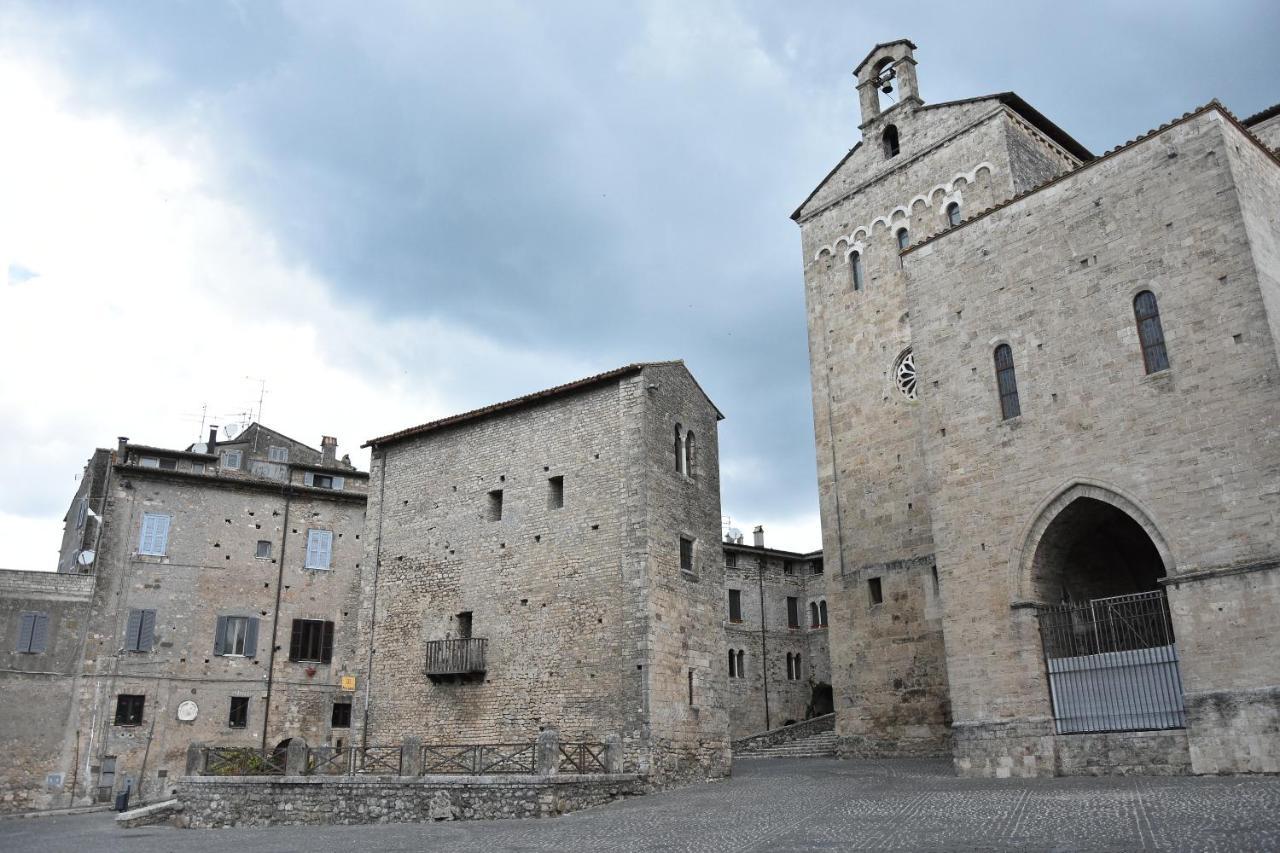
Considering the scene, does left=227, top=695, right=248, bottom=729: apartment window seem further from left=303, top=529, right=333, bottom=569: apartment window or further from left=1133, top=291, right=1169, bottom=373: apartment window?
left=1133, top=291, right=1169, bottom=373: apartment window

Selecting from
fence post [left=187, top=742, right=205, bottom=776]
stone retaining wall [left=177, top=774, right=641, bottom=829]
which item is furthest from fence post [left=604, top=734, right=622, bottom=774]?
fence post [left=187, top=742, right=205, bottom=776]

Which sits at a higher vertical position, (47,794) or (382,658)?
(382,658)

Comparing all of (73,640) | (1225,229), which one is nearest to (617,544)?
(1225,229)

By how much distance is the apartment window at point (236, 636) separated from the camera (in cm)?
2802

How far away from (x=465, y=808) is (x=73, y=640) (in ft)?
49.6

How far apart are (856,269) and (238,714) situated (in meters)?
22.3

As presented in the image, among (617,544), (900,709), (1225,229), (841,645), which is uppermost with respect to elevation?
(1225,229)

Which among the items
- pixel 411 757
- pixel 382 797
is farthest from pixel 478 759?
pixel 382 797

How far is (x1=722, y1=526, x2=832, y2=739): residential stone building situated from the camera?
38.4 m

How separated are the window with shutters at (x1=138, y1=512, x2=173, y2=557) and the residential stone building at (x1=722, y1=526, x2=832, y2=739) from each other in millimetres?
19903

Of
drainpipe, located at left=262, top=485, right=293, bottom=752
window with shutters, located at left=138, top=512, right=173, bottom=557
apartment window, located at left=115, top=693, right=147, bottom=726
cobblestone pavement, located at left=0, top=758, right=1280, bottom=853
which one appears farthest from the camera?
drainpipe, located at left=262, top=485, right=293, bottom=752

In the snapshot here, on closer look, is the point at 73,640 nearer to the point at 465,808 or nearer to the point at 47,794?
the point at 47,794

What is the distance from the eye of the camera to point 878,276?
2809cm

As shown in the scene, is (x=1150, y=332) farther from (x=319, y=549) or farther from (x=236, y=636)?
(x=236, y=636)
